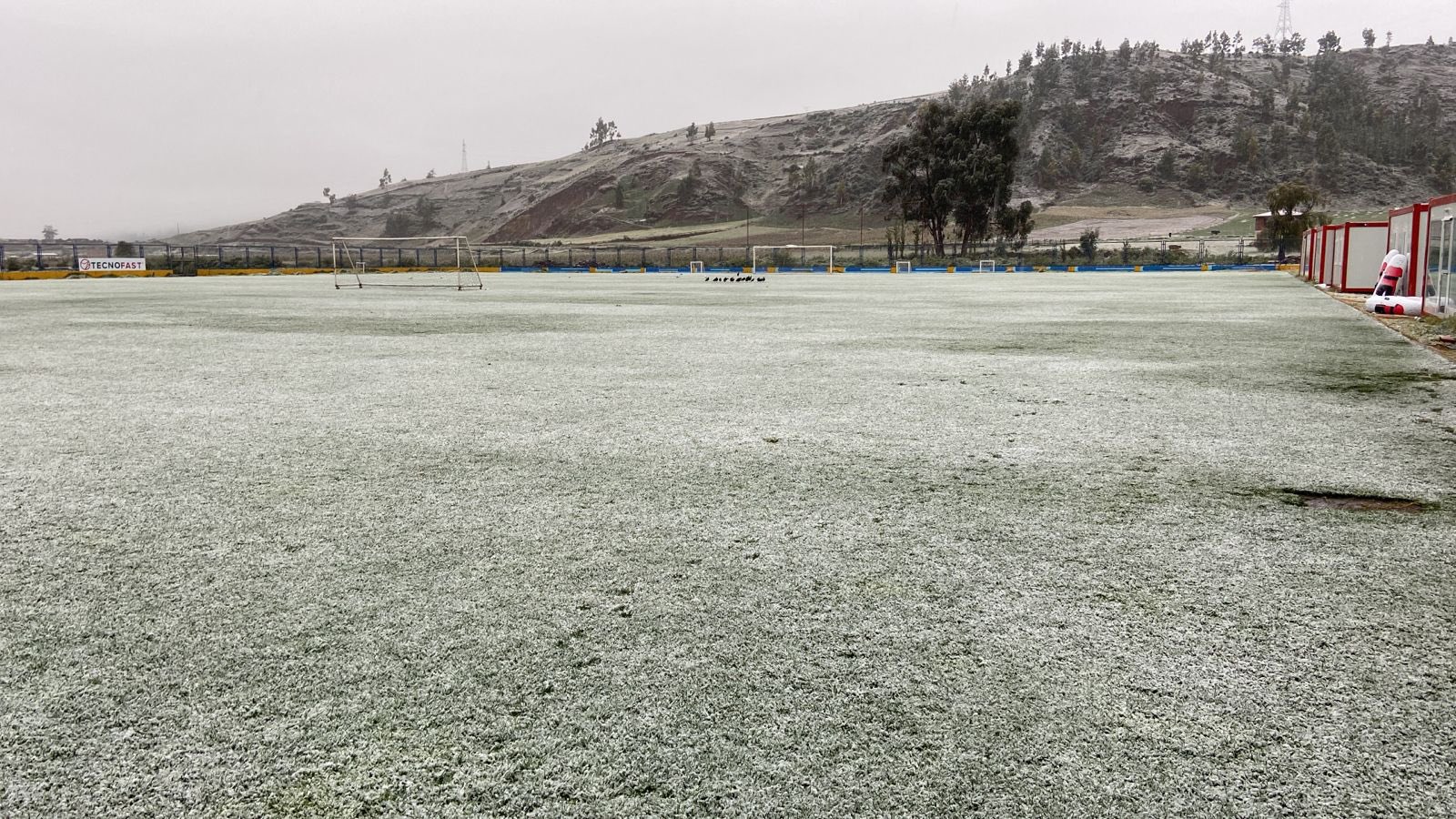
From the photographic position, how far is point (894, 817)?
180 cm

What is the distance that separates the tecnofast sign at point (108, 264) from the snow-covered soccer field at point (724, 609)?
5299 cm

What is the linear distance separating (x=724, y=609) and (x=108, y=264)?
59763 millimetres

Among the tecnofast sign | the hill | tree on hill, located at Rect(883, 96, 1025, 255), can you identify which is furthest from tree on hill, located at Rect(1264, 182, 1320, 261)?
the tecnofast sign

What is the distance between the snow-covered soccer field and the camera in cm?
194

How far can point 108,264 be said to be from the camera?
2062 inches

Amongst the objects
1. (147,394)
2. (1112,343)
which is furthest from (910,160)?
(147,394)

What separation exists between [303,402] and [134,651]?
14.8ft

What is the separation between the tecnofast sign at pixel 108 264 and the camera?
51188 millimetres

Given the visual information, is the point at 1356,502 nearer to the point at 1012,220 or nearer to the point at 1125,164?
the point at 1012,220

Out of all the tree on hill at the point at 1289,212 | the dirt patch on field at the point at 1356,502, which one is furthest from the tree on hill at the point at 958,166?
the dirt patch on field at the point at 1356,502

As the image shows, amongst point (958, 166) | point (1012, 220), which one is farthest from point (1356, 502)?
point (1012, 220)

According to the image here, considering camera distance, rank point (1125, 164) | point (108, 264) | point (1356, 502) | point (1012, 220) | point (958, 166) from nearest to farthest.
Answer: point (1356, 502)
point (108, 264)
point (958, 166)
point (1012, 220)
point (1125, 164)

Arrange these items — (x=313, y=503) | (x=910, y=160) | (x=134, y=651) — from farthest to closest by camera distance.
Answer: (x=910, y=160) < (x=313, y=503) < (x=134, y=651)

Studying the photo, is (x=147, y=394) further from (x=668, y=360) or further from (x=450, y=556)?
(x=450, y=556)
